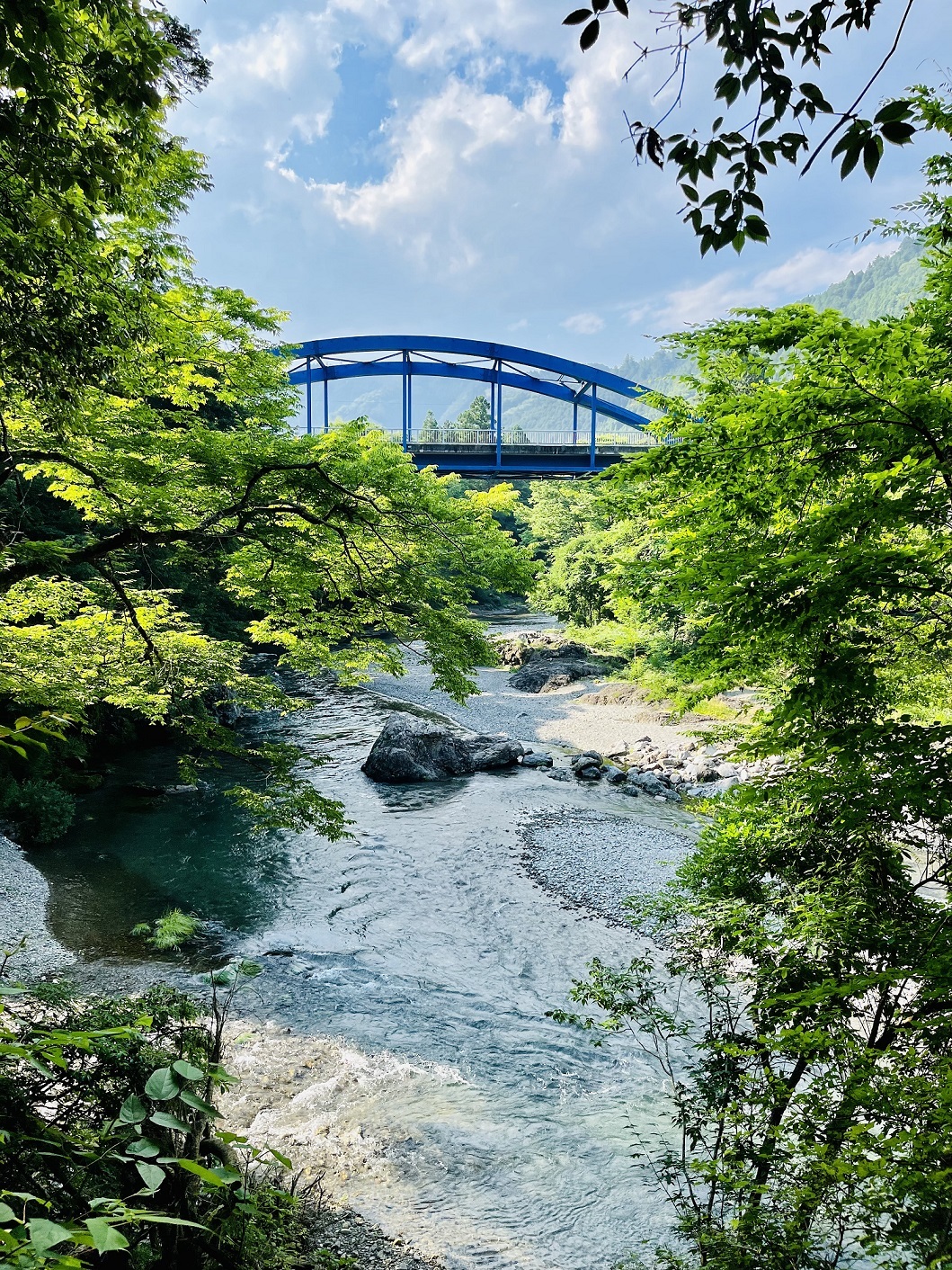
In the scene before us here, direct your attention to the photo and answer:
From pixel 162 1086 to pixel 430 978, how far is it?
21.8ft

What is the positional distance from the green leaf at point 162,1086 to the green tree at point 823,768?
198cm

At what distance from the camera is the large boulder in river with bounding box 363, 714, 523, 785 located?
1327 centimetres

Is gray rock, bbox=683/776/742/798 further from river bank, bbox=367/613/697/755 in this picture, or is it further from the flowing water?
river bank, bbox=367/613/697/755

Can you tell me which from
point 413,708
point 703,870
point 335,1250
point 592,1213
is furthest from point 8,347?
point 413,708

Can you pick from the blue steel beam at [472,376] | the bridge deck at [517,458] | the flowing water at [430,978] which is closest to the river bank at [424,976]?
the flowing water at [430,978]

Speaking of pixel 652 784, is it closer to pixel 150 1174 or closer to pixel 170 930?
pixel 170 930

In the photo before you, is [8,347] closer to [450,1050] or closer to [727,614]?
[727,614]

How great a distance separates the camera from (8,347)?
11.0ft

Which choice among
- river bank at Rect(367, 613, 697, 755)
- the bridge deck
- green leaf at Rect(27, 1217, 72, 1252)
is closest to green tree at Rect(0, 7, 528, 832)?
green leaf at Rect(27, 1217, 72, 1252)

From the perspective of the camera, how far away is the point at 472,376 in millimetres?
34406

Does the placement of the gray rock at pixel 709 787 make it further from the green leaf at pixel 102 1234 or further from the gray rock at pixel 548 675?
the green leaf at pixel 102 1234

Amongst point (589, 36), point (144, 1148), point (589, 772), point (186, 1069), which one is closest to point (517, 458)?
point (589, 772)

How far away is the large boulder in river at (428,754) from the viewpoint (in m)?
13.3

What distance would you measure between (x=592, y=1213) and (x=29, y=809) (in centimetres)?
901
